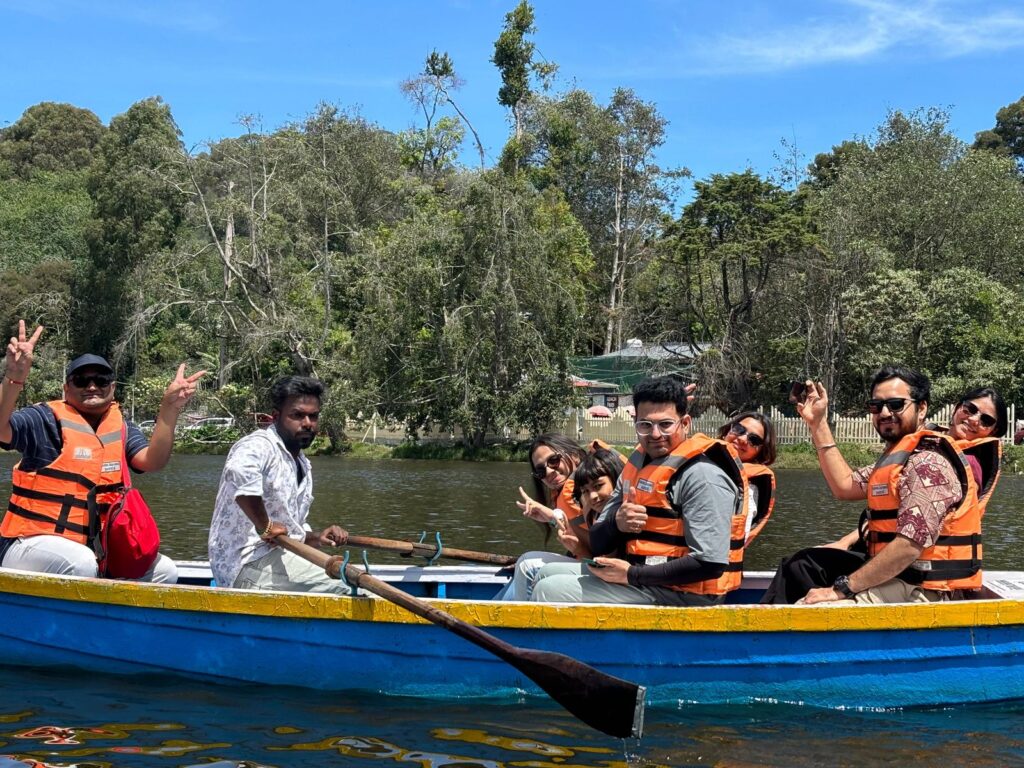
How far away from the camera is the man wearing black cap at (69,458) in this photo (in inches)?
233

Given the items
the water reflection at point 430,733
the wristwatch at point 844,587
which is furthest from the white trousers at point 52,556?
the wristwatch at point 844,587

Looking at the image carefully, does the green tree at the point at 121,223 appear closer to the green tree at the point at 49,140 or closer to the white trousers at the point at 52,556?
the green tree at the point at 49,140

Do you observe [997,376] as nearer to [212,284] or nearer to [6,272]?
[212,284]

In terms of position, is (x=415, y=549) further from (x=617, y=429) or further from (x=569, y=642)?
(x=617, y=429)

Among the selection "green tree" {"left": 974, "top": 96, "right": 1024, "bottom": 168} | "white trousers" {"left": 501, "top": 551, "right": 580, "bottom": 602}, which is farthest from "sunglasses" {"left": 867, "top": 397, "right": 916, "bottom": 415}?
"green tree" {"left": 974, "top": 96, "right": 1024, "bottom": 168}

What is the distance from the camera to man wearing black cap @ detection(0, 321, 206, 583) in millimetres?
5926

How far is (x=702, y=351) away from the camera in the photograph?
3241 centimetres

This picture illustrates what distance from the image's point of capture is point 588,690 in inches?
199

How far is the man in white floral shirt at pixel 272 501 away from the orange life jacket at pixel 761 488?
2174mm

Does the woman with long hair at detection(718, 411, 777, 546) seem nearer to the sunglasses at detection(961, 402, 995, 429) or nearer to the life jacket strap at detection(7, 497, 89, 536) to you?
the sunglasses at detection(961, 402, 995, 429)

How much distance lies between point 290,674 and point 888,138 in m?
36.9

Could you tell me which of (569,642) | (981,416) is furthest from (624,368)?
(569,642)

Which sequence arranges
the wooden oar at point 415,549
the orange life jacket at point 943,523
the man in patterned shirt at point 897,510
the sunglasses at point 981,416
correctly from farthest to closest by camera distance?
the wooden oar at point 415,549
the sunglasses at point 981,416
the orange life jacket at point 943,523
the man in patterned shirt at point 897,510

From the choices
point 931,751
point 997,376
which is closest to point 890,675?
point 931,751
